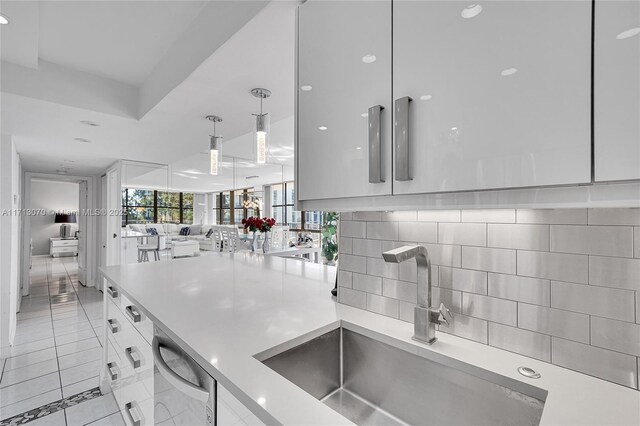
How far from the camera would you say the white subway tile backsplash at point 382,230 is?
3.70 feet

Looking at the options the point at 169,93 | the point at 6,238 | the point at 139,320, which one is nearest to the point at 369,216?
the point at 139,320

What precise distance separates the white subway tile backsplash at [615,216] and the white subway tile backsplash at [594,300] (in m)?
0.15

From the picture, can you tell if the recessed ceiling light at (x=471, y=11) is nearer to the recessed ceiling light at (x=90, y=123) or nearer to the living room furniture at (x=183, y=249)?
the recessed ceiling light at (x=90, y=123)

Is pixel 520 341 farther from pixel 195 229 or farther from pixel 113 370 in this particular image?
pixel 195 229

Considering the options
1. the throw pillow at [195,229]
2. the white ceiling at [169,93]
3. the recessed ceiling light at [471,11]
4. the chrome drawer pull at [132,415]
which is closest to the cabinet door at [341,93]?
the recessed ceiling light at [471,11]

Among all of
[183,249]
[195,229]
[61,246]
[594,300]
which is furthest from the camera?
[61,246]

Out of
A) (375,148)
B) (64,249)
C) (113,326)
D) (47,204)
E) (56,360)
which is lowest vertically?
(56,360)

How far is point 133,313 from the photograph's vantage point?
A: 4.82 ft

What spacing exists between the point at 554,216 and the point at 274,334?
87 cm

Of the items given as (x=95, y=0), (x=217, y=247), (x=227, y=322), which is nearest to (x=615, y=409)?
(x=227, y=322)

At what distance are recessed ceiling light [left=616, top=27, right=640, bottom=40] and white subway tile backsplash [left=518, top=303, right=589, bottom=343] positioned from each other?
0.59 metres

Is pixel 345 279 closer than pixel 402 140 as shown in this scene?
No

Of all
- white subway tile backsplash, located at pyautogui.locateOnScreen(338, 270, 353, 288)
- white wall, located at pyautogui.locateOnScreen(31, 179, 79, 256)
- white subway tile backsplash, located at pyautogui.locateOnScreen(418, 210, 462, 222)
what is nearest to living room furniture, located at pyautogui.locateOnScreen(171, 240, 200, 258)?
white subway tile backsplash, located at pyautogui.locateOnScreen(338, 270, 353, 288)

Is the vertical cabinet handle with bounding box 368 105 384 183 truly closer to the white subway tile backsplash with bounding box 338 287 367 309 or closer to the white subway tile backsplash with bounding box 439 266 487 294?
the white subway tile backsplash with bounding box 439 266 487 294
